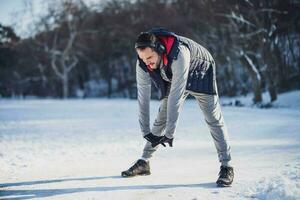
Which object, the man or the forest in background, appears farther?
the forest in background

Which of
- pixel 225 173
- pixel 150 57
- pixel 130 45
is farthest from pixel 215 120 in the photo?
pixel 130 45

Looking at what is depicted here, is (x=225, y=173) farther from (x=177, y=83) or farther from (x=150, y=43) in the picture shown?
(x=150, y=43)

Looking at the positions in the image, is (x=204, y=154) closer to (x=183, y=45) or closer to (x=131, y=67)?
(x=183, y=45)

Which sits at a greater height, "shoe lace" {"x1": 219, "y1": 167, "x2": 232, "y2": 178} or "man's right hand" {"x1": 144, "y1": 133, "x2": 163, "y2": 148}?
"man's right hand" {"x1": 144, "y1": 133, "x2": 163, "y2": 148}

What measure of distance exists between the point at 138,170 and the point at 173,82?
4.19ft

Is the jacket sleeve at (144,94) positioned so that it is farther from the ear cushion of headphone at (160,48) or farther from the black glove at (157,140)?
the ear cushion of headphone at (160,48)

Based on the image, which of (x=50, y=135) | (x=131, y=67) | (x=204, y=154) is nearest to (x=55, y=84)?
(x=131, y=67)

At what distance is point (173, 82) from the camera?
3.51 metres

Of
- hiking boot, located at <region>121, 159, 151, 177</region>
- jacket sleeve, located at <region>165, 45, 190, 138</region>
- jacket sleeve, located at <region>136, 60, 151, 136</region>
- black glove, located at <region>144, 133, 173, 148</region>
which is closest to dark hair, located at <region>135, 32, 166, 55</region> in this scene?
jacket sleeve, located at <region>165, 45, 190, 138</region>

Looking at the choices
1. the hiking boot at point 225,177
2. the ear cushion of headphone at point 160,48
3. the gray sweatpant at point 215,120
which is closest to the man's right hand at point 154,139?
the gray sweatpant at point 215,120

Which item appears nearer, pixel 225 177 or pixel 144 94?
pixel 225 177

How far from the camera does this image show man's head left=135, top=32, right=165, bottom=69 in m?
3.46

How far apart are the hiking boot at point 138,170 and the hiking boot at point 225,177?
0.86m

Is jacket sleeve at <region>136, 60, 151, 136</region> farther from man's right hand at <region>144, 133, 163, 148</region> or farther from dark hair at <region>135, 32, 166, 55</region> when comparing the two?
dark hair at <region>135, 32, 166, 55</region>
